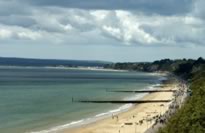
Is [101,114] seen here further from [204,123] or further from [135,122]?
[204,123]

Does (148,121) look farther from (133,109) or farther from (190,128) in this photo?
(190,128)

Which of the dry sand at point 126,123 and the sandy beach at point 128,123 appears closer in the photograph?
the dry sand at point 126,123

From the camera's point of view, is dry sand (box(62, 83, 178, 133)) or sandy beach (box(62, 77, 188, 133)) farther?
sandy beach (box(62, 77, 188, 133))

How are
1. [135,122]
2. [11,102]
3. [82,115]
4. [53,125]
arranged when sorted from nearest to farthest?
1. [53,125]
2. [135,122]
3. [82,115]
4. [11,102]

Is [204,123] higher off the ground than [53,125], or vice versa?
[204,123]

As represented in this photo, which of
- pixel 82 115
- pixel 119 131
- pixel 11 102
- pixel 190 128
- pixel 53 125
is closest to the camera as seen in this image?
pixel 190 128

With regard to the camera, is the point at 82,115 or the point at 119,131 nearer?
the point at 119,131

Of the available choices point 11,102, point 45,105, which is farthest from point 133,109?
point 11,102

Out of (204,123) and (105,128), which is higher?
(204,123)

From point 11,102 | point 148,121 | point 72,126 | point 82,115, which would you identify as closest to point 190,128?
point 72,126
